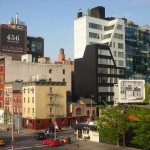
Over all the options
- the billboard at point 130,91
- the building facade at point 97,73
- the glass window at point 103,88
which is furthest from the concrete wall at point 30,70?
the billboard at point 130,91

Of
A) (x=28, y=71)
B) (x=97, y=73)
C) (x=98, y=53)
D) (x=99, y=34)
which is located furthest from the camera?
(x=99, y=34)

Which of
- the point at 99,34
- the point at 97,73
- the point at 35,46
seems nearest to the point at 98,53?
the point at 97,73

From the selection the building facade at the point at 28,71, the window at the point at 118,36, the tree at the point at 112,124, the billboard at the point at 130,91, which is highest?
the window at the point at 118,36

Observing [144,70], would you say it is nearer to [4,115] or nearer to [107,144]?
[4,115]

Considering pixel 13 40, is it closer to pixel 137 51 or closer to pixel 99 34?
pixel 99 34

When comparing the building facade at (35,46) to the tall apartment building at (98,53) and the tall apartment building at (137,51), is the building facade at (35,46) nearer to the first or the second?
the tall apartment building at (98,53)

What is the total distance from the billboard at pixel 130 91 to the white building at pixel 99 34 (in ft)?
177

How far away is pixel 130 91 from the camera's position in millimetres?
67750

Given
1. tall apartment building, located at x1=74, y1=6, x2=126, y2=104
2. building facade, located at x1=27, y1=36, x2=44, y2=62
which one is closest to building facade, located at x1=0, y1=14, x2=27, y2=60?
building facade, located at x1=27, y1=36, x2=44, y2=62

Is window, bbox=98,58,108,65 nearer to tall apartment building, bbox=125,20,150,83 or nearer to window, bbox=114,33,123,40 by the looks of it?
window, bbox=114,33,123,40

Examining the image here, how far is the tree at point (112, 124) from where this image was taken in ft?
182

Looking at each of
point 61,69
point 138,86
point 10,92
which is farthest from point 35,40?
point 138,86

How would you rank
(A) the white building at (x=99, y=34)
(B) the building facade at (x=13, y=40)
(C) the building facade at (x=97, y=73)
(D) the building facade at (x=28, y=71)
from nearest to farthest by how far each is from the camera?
1. (D) the building facade at (x=28, y=71)
2. (C) the building facade at (x=97, y=73)
3. (A) the white building at (x=99, y=34)
4. (B) the building facade at (x=13, y=40)

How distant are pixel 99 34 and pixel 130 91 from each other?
204ft
